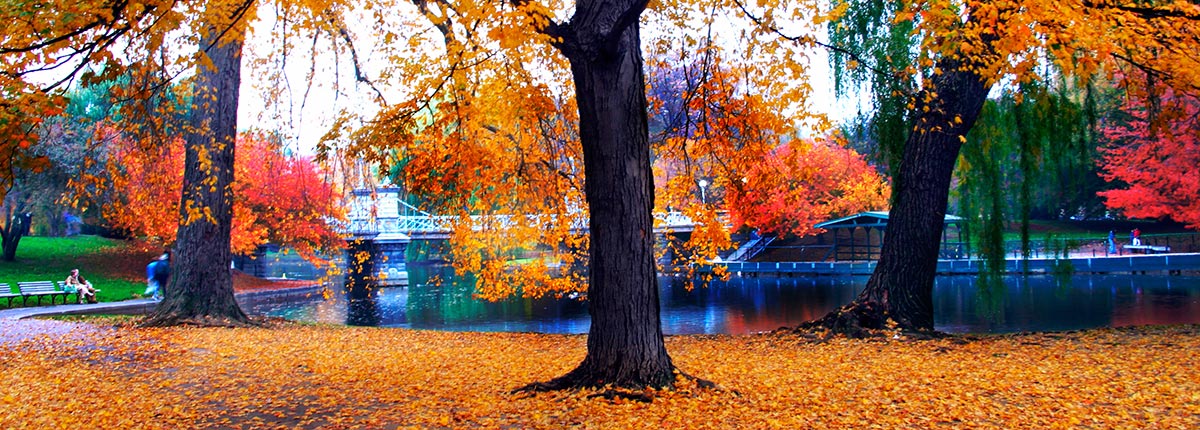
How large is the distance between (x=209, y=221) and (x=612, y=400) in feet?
31.9

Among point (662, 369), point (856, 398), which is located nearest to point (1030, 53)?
point (856, 398)

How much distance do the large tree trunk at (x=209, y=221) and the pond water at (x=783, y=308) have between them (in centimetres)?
623

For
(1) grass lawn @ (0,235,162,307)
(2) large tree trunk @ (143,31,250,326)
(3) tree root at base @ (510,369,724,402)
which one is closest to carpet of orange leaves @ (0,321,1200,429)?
(3) tree root at base @ (510,369,724,402)

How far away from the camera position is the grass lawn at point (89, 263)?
101 ft

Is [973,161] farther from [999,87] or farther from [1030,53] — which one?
[1030,53]

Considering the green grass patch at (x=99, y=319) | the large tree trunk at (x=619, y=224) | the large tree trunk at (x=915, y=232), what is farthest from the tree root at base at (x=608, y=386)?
the green grass patch at (x=99, y=319)

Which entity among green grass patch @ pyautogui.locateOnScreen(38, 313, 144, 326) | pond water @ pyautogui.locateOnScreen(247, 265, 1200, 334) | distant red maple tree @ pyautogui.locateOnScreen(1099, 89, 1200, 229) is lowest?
pond water @ pyautogui.locateOnScreen(247, 265, 1200, 334)

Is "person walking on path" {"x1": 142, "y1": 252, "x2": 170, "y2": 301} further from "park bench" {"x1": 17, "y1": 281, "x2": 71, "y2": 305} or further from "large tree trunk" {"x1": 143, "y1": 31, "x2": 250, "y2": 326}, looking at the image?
"large tree trunk" {"x1": 143, "y1": 31, "x2": 250, "y2": 326}

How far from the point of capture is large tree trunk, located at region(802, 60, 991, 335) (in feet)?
35.6

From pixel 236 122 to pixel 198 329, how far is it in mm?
3327

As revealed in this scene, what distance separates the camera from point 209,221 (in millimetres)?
13336

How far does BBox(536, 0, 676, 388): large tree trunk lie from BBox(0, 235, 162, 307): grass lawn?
26.0 metres

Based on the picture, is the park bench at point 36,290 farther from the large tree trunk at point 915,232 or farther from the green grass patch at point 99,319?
the large tree trunk at point 915,232

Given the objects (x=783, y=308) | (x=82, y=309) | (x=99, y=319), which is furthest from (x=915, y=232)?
(x=82, y=309)
